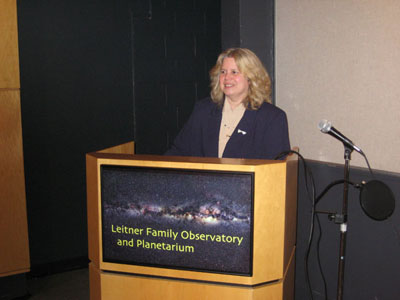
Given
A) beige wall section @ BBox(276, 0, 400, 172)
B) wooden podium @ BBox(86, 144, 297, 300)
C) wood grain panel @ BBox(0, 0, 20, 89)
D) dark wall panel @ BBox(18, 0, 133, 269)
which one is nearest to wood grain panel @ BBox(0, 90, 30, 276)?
wood grain panel @ BBox(0, 0, 20, 89)

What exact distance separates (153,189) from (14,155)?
6.02 feet

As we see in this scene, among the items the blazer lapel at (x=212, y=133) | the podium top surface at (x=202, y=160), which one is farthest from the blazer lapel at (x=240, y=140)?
the podium top surface at (x=202, y=160)

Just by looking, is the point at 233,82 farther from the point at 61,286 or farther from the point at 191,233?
the point at 61,286

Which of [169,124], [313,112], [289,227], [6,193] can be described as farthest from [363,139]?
[6,193]

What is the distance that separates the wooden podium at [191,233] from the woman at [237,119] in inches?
23.9

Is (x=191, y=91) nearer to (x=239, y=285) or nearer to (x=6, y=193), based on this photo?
(x=6, y=193)

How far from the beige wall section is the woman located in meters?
0.56

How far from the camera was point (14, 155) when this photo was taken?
3.66 metres

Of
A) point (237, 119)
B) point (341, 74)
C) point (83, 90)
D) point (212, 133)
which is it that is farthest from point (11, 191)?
point (341, 74)

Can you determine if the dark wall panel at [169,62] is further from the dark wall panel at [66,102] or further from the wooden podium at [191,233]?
the wooden podium at [191,233]

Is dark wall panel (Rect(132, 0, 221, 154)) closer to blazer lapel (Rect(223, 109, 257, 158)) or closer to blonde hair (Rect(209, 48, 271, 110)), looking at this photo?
blonde hair (Rect(209, 48, 271, 110))

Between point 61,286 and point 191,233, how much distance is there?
2300mm

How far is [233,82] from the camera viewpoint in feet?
9.95

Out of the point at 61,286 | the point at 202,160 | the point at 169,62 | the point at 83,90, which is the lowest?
the point at 61,286
